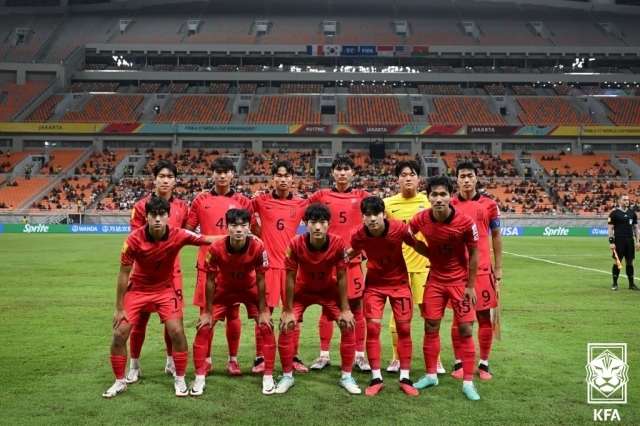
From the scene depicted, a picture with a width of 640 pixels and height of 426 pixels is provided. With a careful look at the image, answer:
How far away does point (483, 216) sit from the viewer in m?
7.07

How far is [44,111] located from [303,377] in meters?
58.2

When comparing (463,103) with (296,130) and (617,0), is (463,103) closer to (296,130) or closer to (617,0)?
(296,130)

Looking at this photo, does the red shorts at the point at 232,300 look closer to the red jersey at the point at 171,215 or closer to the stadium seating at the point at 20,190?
the red jersey at the point at 171,215

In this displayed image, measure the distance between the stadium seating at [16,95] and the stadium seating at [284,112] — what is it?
22.0 m

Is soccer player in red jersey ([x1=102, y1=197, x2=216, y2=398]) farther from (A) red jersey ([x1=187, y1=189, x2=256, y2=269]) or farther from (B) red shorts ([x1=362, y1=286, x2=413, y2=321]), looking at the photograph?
(B) red shorts ([x1=362, y1=286, x2=413, y2=321])

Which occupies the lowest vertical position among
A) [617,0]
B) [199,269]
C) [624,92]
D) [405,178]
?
[199,269]

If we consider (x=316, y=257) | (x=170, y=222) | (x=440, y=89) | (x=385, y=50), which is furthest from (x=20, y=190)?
(x=316, y=257)

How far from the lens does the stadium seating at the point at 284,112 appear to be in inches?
2229

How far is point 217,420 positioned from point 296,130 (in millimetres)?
50500

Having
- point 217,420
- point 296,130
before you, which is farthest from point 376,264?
point 296,130

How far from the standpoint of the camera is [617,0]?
70.2m

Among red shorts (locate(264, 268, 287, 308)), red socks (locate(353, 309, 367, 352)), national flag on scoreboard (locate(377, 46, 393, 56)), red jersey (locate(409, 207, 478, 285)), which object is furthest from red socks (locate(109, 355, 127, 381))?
national flag on scoreboard (locate(377, 46, 393, 56))

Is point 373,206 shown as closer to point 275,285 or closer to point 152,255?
point 275,285

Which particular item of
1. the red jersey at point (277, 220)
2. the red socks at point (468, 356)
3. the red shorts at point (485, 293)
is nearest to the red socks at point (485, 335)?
the red shorts at point (485, 293)
